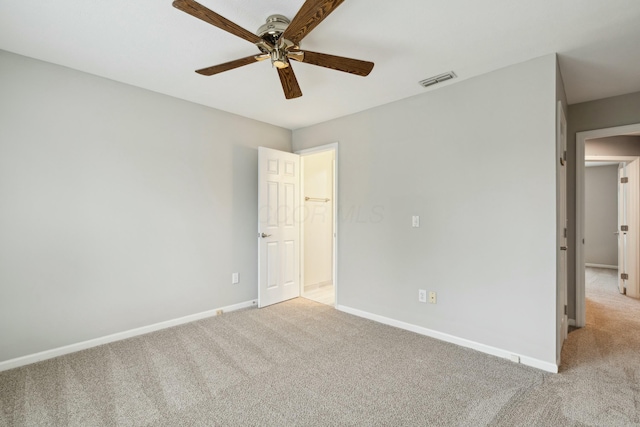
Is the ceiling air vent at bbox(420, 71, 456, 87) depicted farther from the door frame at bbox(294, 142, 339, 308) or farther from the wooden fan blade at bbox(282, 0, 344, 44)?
the wooden fan blade at bbox(282, 0, 344, 44)

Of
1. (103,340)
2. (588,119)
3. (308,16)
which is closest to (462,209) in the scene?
(588,119)

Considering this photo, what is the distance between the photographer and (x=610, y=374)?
2178mm

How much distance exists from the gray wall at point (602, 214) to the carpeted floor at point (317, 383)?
457 cm

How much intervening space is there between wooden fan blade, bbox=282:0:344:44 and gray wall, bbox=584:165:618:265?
7.85 meters

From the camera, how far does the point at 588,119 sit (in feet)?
10.2

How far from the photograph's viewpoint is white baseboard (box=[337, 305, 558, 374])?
2260mm

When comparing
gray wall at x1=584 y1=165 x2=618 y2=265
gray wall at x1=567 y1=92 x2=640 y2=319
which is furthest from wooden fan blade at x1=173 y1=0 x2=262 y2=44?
gray wall at x1=584 y1=165 x2=618 y2=265

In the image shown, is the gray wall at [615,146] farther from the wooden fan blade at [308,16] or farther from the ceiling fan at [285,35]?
the wooden fan blade at [308,16]

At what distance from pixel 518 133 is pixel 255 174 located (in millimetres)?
2884

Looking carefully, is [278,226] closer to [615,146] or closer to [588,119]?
[588,119]

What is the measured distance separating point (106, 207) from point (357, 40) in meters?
2.60

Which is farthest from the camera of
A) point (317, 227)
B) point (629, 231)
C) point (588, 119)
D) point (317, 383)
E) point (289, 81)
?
point (317, 227)

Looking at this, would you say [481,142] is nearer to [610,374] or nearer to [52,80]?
[610,374]

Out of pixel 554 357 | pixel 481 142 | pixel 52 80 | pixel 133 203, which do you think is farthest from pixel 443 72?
pixel 52 80
